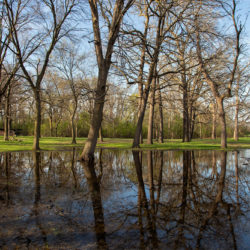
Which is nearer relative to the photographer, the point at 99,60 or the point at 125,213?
the point at 125,213

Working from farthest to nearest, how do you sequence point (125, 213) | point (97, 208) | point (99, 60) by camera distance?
point (99, 60) < point (97, 208) < point (125, 213)

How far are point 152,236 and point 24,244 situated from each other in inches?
68.7

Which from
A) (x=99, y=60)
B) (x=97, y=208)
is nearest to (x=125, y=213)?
(x=97, y=208)

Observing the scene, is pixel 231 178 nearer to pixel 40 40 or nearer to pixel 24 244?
pixel 24 244

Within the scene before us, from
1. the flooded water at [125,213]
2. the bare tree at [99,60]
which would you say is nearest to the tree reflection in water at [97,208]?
the flooded water at [125,213]

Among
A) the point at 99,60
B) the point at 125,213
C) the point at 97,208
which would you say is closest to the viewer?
the point at 125,213

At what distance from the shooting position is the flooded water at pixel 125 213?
3.43 m

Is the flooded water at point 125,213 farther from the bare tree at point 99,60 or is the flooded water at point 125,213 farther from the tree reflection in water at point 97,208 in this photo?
the bare tree at point 99,60

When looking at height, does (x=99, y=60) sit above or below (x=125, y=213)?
above

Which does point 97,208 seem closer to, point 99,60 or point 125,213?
point 125,213

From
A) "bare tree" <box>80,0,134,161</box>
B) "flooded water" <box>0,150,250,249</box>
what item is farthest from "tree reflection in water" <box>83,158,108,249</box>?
"bare tree" <box>80,0,134,161</box>

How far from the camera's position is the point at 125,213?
4.54 metres

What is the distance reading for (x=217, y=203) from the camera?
5172 mm

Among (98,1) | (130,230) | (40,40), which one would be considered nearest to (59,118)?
(40,40)
